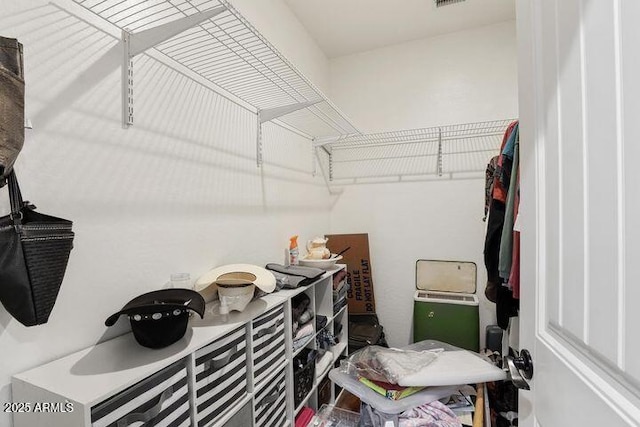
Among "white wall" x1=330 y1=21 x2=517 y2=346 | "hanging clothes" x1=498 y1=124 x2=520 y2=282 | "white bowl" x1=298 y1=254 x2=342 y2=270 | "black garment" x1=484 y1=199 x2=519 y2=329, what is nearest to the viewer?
"hanging clothes" x1=498 y1=124 x2=520 y2=282

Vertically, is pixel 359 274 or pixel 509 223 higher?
pixel 509 223

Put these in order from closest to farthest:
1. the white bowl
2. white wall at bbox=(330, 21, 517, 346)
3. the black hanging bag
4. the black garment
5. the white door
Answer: the white door < the black hanging bag < the black garment < the white bowl < white wall at bbox=(330, 21, 517, 346)

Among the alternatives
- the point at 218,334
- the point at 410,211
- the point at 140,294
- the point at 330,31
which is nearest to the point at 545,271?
the point at 218,334

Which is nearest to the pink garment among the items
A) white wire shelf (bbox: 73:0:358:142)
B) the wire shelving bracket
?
the wire shelving bracket

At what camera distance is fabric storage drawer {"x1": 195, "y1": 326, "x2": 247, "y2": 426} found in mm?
921

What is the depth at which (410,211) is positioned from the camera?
2549 mm

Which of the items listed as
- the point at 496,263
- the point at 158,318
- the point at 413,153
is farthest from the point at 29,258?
the point at 413,153

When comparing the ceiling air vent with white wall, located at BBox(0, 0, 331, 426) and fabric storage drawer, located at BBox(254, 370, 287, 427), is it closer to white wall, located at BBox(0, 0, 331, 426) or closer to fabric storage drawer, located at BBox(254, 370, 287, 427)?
white wall, located at BBox(0, 0, 331, 426)

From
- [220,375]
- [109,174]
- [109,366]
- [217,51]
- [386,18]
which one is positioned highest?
[386,18]

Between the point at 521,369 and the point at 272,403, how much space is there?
1.00 m

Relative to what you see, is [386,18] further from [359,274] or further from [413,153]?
[359,274]

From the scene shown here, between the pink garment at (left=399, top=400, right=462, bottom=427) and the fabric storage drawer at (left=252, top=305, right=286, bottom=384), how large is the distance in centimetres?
60

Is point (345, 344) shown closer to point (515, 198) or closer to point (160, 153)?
point (515, 198)

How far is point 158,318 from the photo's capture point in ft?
2.67
